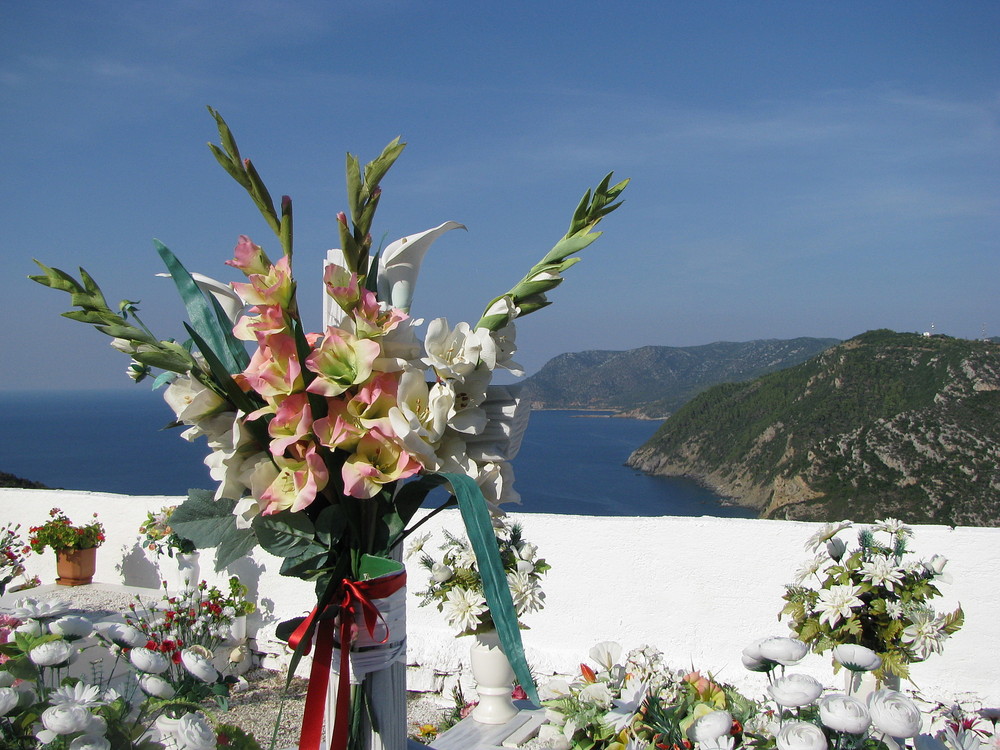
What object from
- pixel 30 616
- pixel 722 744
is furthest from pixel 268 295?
pixel 30 616

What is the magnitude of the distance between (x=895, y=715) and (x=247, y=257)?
34.2 inches

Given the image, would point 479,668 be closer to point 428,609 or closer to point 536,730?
point 536,730

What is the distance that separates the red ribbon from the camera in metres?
0.83

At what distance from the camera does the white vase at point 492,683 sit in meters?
2.93

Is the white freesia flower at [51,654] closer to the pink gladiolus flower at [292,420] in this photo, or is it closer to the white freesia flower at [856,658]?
the pink gladiolus flower at [292,420]

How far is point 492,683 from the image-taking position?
2.96m

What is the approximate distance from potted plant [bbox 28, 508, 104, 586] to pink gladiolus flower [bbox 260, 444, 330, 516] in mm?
4678

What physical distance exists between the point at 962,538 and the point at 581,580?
1604 millimetres

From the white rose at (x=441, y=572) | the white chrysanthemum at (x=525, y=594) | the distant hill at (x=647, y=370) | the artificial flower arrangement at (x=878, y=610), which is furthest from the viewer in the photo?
the distant hill at (x=647, y=370)

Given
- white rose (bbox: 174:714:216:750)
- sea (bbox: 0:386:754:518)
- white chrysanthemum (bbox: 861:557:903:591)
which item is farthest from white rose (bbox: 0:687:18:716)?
sea (bbox: 0:386:754:518)

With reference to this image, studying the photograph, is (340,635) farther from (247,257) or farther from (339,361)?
(247,257)

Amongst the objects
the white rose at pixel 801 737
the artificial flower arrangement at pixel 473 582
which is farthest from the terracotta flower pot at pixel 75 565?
the white rose at pixel 801 737

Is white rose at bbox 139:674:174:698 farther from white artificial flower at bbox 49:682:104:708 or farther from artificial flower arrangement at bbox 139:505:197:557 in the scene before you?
artificial flower arrangement at bbox 139:505:197:557

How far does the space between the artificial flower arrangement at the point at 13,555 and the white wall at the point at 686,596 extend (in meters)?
1.89
